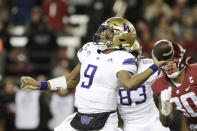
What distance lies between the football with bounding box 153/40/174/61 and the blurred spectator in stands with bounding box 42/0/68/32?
A: 23.2ft

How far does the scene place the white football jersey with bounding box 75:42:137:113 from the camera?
5727mm

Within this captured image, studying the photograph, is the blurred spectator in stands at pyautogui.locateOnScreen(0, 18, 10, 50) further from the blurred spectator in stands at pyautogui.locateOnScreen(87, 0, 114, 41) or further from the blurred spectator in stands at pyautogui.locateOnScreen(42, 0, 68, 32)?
the blurred spectator in stands at pyautogui.locateOnScreen(87, 0, 114, 41)

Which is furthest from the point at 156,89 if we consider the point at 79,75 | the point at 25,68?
the point at 25,68

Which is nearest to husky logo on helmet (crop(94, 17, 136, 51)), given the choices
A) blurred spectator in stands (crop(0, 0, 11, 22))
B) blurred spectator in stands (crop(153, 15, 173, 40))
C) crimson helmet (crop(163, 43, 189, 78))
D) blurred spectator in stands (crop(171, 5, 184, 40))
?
crimson helmet (crop(163, 43, 189, 78))

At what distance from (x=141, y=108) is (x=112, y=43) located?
51.2 inches

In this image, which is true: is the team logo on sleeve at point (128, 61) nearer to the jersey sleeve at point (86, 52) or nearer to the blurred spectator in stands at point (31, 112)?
the jersey sleeve at point (86, 52)

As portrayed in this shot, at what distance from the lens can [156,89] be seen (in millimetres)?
6523

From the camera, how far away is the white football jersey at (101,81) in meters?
5.73

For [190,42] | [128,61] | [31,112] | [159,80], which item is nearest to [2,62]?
[31,112]

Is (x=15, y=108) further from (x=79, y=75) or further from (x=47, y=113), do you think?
(x=79, y=75)

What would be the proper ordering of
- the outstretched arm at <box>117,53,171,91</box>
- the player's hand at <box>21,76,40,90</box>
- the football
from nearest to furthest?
the outstretched arm at <box>117,53,171,91</box>
the football
the player's hand at <box>21,76,40,90</box>

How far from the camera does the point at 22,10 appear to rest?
516 inches

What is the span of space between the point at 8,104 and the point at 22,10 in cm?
285

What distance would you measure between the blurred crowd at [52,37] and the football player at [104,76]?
453cm
